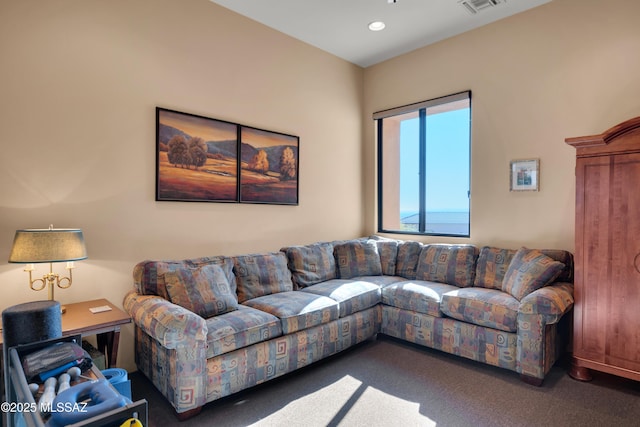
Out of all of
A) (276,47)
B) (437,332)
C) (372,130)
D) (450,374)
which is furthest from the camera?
(372,130)

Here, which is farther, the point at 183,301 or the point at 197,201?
the point at 197,201

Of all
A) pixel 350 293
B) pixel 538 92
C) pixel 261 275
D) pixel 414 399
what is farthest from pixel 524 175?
pixel 261 275

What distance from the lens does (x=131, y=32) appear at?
283 cm

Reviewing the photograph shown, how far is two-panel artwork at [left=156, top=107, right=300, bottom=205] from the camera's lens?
120 inches

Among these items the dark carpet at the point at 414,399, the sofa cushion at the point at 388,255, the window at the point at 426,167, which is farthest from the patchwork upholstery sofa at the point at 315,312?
the window at the point at 426,167

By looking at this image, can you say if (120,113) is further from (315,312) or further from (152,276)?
(315,312)

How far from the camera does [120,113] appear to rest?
279 centimetres

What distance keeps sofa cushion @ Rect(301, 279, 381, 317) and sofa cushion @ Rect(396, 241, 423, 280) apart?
1.81ft

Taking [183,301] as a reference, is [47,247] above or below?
above

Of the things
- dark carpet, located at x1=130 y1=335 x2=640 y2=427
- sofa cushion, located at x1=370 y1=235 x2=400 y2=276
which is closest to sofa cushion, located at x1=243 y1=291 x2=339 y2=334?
dark carpet, located at x1=130 y1=335 x2=640 y2=427

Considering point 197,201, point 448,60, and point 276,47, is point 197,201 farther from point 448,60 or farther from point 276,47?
point 448,60

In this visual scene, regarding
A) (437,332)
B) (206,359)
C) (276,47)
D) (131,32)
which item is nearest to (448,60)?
(276,47)

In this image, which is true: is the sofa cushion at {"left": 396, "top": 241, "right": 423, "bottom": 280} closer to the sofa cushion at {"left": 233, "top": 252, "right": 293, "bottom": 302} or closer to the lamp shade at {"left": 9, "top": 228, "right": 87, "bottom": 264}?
the sofa cushion at {"left": 233, "top": 252, "right": 293, "bottom": 302}

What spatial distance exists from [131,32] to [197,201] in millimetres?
1398
